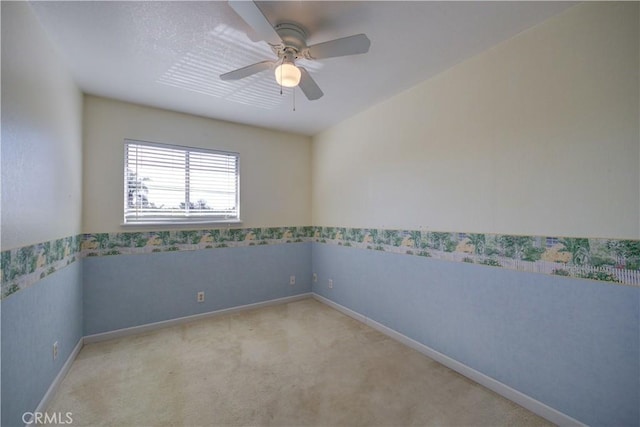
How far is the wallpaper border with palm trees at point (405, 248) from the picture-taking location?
5.14 feet

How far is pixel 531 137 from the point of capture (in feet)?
6.22

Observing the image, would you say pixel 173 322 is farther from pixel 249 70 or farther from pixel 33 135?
pixel 249 70

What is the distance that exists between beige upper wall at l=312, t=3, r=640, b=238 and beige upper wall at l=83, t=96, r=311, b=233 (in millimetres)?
1633

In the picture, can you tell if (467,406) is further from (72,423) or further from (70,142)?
(70,142)

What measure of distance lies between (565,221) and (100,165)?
4070 mm

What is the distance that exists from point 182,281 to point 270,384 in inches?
72.0

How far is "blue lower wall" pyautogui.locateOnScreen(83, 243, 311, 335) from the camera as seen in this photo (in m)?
2.93

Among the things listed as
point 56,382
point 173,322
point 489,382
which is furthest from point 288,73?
point 173,322

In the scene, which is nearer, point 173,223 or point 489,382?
point 489,382

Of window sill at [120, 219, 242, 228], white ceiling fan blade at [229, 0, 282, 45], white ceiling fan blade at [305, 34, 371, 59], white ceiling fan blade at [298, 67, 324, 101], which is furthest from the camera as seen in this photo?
window sill at [120, 219, 242, 228]

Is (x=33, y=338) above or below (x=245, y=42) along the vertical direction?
below

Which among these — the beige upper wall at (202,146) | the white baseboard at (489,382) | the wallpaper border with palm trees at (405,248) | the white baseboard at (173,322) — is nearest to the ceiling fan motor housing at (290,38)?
the wallpaper border with palm trees at (405,248)

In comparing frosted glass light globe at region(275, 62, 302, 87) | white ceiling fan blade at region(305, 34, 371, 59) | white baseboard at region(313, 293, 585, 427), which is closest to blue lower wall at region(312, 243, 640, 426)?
white baseboard at region(313, 293, 585, 427)

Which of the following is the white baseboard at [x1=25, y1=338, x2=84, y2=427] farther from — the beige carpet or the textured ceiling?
the textured ceiling
